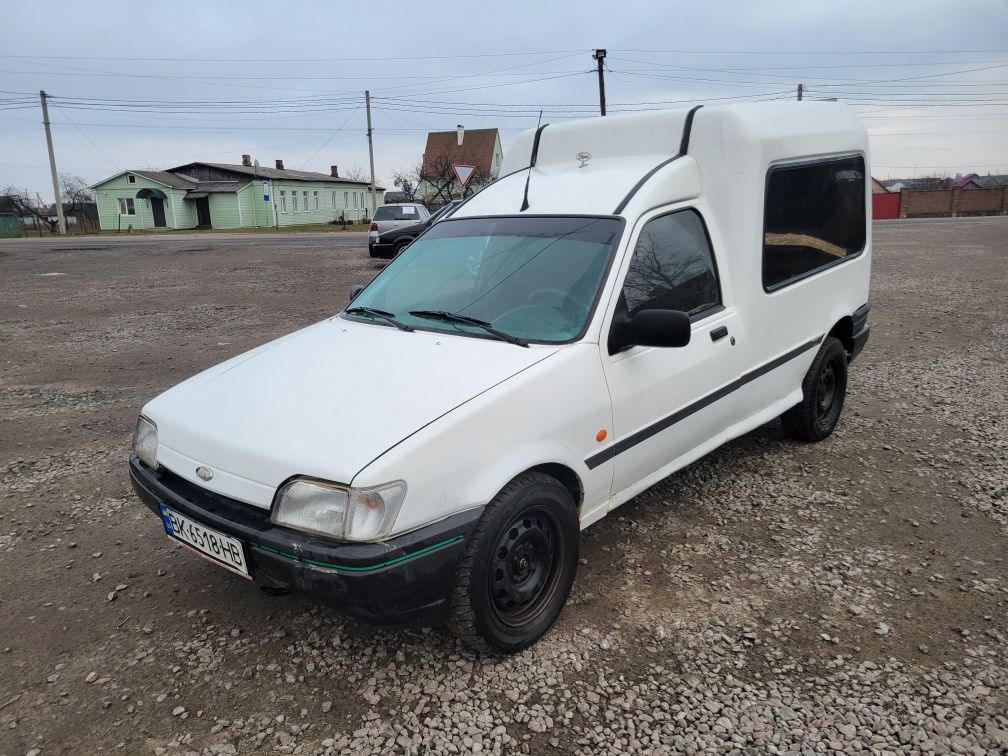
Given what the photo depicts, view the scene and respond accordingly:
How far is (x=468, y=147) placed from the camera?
63750mm

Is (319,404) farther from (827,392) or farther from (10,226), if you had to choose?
(10,226)

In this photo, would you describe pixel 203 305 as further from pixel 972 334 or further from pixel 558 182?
pixel 972 334

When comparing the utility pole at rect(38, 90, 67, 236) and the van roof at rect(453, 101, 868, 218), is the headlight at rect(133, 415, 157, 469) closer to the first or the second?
the van roof at rect(453, 101, 868, 218)

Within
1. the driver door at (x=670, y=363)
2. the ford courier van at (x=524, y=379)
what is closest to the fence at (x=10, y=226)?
the ford courier van at (x=524, y=379)

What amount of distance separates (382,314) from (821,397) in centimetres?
329

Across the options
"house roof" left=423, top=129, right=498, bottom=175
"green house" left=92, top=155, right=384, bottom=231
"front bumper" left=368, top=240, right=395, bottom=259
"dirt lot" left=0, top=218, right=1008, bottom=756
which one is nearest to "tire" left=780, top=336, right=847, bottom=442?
"dirt lot" left=0, top=218, right=1008, bottom=756

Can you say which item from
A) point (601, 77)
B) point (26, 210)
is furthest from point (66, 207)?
point (601, 77)

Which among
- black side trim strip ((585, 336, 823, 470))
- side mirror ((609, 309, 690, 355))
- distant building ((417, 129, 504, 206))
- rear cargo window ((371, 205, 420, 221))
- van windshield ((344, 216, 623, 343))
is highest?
distant building ((417, 129, 504, 206))

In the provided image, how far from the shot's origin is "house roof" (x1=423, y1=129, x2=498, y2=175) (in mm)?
62094

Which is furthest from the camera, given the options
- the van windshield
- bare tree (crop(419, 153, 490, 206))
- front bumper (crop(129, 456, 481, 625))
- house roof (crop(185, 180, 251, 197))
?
house roof (crop(185, 180, 251, 197))

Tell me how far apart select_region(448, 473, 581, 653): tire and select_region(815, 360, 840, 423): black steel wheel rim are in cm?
280

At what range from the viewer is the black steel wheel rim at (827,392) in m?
5.00

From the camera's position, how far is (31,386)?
6984 millimetres

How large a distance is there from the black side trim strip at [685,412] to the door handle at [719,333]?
0.92ft
